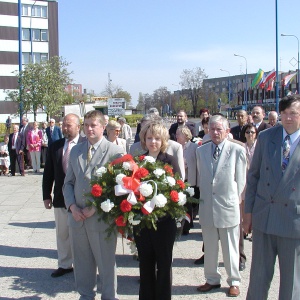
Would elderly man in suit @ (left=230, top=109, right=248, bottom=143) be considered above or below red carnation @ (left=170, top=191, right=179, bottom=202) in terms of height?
above

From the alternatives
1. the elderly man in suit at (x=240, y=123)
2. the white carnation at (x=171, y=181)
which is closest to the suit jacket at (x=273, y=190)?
the white carnation at (x=171, y=181)

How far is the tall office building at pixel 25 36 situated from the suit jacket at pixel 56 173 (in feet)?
163

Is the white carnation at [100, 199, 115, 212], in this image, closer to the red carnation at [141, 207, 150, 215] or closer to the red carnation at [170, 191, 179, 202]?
the red carnation at [141, 207, 150, 215]

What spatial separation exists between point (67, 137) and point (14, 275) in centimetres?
193

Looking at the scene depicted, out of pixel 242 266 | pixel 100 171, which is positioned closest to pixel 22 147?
pixel 242 266

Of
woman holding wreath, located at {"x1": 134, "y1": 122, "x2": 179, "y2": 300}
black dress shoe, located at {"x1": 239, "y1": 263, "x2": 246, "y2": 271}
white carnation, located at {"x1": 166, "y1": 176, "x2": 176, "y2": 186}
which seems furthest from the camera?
black dress shoe, located at {"x1": 239, "y1": 263, "x2": 246, "y2": 271}

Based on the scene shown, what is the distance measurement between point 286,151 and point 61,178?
2835mm

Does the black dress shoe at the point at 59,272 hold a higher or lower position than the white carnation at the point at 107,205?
lower

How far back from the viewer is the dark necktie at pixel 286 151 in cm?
369

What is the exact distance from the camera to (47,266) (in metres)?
5.89

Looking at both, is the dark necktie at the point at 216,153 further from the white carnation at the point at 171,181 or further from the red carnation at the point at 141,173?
the red carnation at the point at 141,173

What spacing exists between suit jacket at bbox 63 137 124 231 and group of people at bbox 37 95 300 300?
0.03 ft

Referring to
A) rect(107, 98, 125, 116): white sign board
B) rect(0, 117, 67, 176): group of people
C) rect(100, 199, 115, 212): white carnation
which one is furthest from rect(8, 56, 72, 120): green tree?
rect(100, 199, 115, 212): white carnation

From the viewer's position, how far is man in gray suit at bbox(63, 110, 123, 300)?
4.33 m
